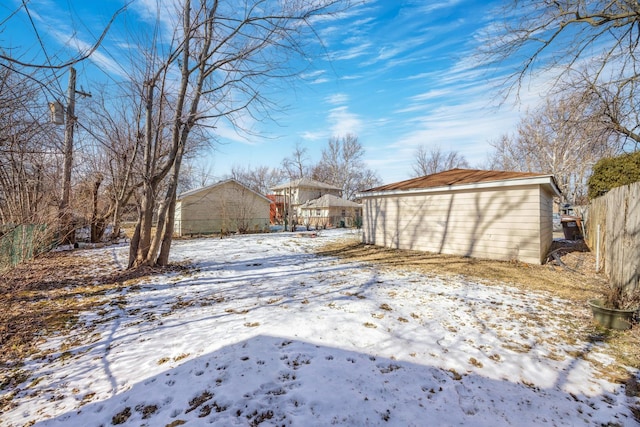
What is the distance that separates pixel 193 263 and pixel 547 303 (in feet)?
24.9

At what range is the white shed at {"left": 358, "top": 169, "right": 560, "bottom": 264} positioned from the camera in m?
7.24

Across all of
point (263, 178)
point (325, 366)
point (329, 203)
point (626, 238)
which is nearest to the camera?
point (325, 366)

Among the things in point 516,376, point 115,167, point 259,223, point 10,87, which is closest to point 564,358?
point 516,376

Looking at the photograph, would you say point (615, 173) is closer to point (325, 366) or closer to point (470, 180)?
point (470, 180)

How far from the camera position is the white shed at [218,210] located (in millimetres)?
16734

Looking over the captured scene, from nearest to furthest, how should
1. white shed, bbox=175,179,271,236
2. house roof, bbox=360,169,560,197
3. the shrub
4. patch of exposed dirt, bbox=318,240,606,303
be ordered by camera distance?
patch of exposed dirt, bbox=318,240,606,303 → house roof, bbox=360,169,560,197 → the shrub → white shed, bbox=175,179,271,236

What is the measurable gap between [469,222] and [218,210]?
14.6 m

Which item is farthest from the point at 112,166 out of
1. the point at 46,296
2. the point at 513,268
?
the point at 513,268

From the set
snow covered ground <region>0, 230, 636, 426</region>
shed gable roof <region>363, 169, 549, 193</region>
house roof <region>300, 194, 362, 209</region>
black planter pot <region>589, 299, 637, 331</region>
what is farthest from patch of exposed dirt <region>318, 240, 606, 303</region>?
house roof <region>300, 194, 362, 209</region>

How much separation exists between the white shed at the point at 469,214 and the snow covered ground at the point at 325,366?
3.40 m

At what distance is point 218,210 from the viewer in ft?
58.8

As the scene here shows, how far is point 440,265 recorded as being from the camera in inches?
279

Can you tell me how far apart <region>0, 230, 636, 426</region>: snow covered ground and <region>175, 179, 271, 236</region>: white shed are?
1319 centimetres

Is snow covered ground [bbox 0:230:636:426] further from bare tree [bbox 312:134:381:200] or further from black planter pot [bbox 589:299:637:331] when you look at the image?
bare tree [bbox 312:134:381:200]
